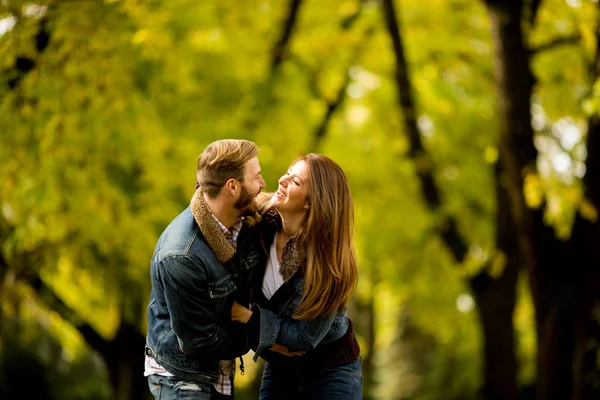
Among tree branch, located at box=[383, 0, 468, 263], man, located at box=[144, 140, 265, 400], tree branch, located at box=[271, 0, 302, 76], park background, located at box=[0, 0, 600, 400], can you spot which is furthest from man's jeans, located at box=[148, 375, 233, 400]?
tree branch, located at box=[271, 0, 302, 76]

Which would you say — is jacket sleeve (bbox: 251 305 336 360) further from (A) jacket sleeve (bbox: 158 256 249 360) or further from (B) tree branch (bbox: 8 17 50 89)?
(B) tree branch (bbox: 8 17 50 89)

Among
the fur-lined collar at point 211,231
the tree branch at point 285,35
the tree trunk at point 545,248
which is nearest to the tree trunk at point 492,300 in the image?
the tree branch at point 285,35

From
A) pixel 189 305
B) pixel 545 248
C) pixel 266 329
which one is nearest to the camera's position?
pixel 189 305

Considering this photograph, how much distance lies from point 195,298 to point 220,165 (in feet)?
1.86

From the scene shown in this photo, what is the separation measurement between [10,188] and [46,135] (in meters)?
0.64

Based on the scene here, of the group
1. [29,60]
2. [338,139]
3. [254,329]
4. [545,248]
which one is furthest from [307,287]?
[338,139]

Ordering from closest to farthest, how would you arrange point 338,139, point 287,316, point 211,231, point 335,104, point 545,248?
point 211,231, point 287,316, point 545,248, point 335,104, point 338,139

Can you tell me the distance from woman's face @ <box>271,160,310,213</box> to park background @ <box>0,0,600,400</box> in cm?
355

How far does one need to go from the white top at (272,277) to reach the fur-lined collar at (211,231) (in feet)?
1.02

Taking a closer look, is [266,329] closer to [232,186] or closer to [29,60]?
[232,186]

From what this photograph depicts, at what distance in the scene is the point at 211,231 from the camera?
362 cm

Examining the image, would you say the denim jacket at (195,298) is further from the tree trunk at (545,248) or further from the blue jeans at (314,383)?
the tree trunk at (545,248)

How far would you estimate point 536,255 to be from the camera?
805cm

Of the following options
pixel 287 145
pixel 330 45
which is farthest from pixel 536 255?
pixel 330 45
